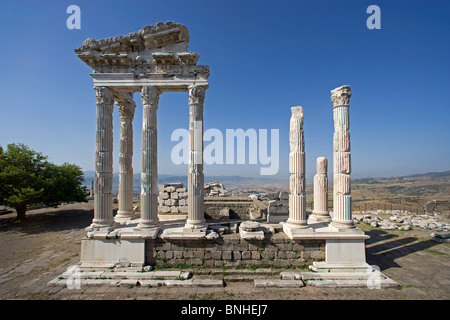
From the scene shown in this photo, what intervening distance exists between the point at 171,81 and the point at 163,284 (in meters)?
8.75

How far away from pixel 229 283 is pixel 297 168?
582cm

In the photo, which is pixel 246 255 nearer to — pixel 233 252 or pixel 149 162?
pixel 233 252

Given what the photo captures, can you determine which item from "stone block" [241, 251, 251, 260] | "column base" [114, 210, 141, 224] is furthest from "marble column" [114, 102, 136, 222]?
"stone block" [241, 251, 251, 260]

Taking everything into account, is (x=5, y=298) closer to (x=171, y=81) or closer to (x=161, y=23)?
(x=171, y=81)

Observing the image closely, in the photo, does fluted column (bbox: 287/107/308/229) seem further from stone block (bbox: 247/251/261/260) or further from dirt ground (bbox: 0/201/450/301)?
dirt ground (bbox: 0/201/450/301)

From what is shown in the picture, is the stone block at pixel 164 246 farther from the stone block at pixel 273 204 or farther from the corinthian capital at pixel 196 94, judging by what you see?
the stone block at pixel 273 204

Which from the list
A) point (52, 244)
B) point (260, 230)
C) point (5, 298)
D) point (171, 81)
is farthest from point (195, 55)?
point (52, 244)

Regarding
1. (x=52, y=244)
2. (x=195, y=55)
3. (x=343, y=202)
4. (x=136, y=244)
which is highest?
(x=195, y=55)

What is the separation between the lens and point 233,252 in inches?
351

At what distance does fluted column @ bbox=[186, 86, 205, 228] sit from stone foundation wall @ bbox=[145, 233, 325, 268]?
114 cm

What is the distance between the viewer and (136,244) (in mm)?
8914

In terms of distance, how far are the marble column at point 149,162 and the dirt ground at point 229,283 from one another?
281 cm

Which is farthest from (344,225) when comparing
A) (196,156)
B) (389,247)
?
(196,156)

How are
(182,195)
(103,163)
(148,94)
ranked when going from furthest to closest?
1. (182,195)
2. (148,94)
3. (103,163)
